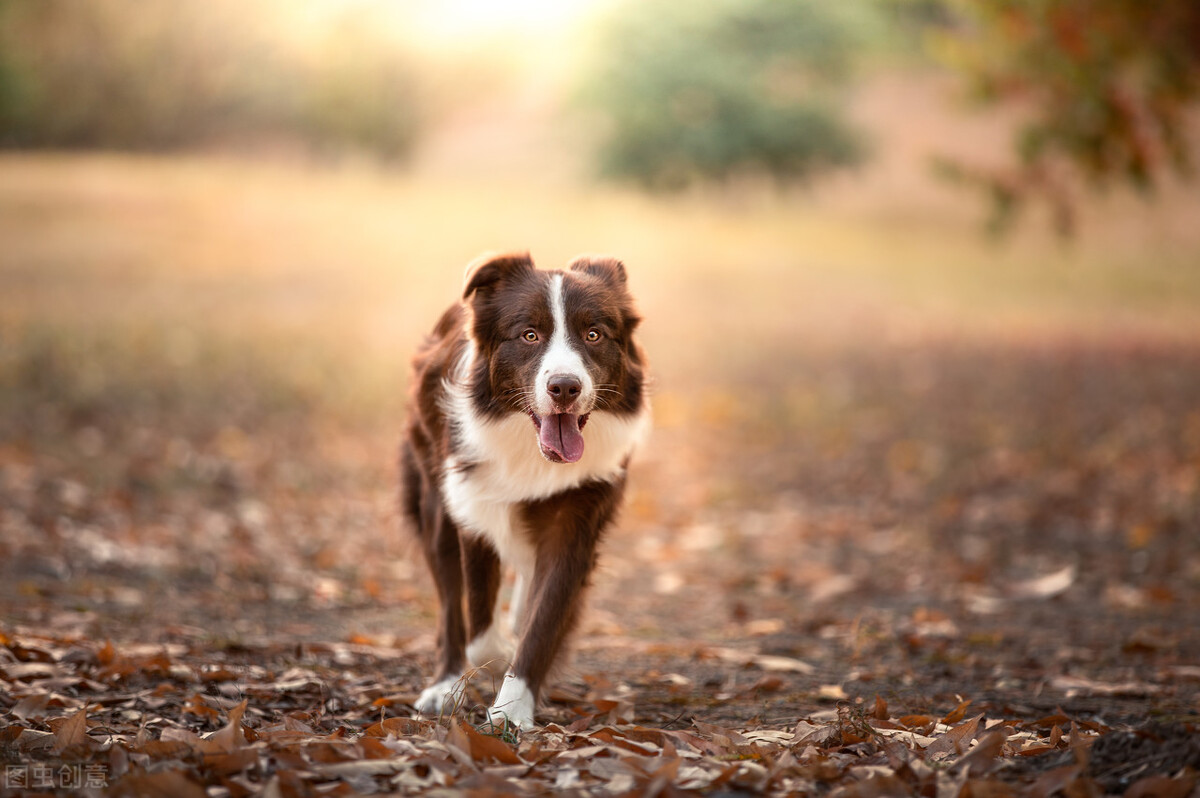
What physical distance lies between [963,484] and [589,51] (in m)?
9.19

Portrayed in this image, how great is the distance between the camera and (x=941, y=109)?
504 inches

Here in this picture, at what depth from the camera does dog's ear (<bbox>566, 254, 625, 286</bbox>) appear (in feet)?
12.2

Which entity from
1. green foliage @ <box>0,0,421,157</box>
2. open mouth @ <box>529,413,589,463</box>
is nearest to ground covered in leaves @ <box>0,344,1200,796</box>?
open mouth @ <box>529,413,589,463</box>

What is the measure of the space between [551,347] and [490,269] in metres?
0.39

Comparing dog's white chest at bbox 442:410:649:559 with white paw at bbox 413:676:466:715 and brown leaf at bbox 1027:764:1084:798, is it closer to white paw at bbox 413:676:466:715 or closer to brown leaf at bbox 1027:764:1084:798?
white paw at bbox 413:676:466:715

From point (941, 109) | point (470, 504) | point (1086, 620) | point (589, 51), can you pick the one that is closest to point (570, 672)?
point (470, 504)

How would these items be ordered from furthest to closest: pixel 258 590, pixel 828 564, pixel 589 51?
1. pixel 589 51
2. pixel 828 564
3. pixel 258 590

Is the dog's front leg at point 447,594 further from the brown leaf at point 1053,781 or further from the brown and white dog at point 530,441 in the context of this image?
the brown leaf at point 1053,781

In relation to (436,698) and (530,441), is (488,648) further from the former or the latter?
(530,441)

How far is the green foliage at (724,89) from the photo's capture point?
48.9 feet

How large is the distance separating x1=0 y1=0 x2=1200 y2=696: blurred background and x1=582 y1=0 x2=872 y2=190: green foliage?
59 millimetres

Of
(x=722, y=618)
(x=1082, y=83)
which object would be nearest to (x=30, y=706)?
(x=722, y=618)

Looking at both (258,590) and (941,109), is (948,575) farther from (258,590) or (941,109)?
(941,109)

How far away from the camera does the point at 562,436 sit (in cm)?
337
